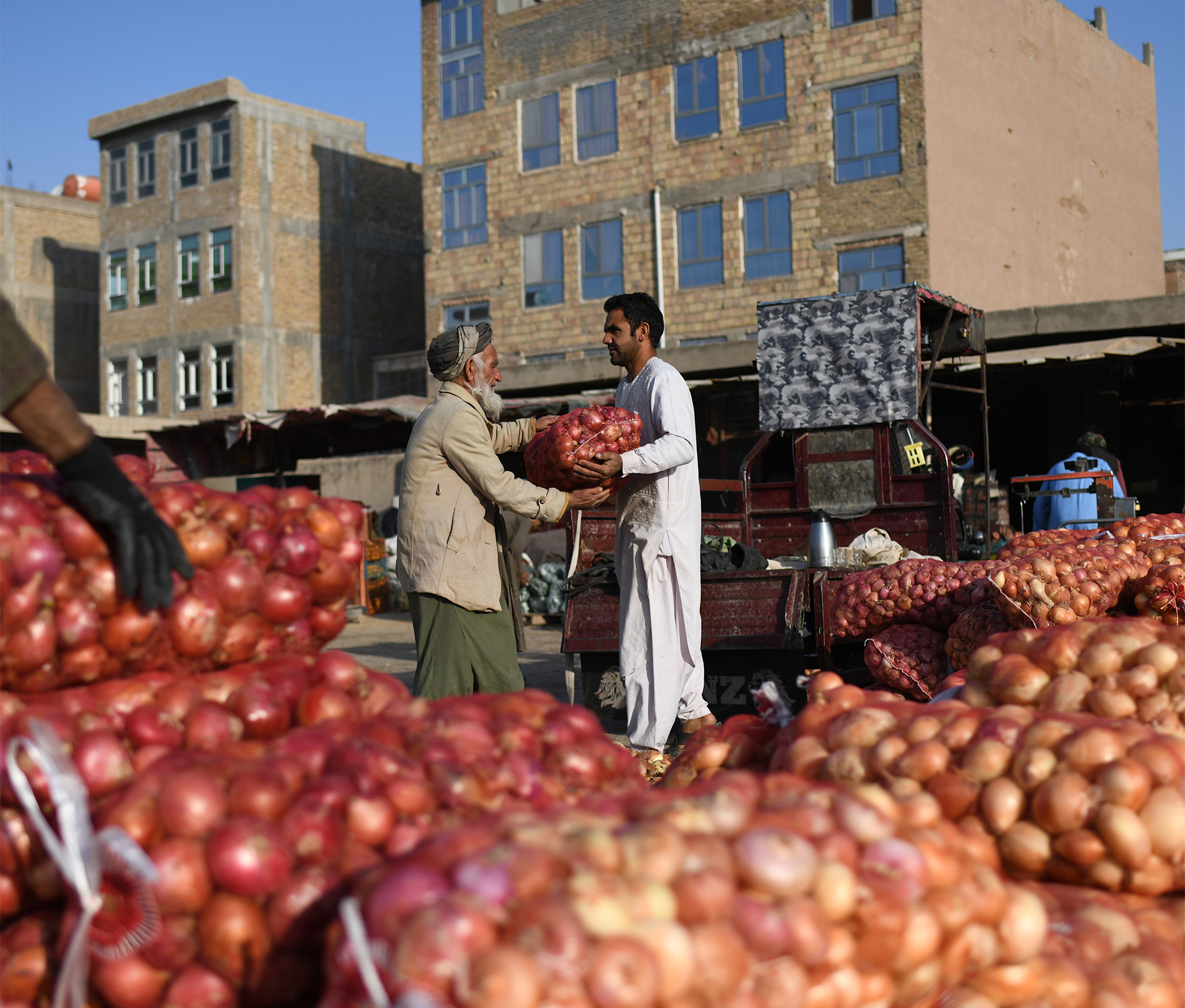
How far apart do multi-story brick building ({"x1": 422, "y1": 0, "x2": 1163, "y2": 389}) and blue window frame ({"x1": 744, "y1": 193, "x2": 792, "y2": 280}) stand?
0.04 metres

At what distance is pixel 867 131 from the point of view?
2245cm

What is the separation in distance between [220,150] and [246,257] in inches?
145

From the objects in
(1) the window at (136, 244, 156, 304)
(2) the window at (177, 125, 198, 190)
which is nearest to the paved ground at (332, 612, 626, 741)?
(2) the window at (177, 125, 198, 190)

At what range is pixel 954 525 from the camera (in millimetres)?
7754

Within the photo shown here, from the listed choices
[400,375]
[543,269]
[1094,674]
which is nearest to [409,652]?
[1094,674]

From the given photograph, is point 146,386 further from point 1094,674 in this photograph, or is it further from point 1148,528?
point 1094,674

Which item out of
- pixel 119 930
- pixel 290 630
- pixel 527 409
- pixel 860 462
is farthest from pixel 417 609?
pixel 527 409

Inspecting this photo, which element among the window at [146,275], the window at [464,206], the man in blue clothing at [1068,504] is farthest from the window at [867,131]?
the window at [146,275]

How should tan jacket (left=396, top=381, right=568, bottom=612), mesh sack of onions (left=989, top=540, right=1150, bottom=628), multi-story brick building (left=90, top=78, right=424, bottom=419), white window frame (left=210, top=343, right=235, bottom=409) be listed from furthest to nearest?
1. white window frame (left=210, top=343, right=235, bottom=409)
2. multi-story brick building (left=90, top=78, right=424, bottom=419)
3. tan jacket (left=396, top=381, right=568, bottom=612)
4. mesh sack of onions (left=989, top=540, right=1150, bottom=628)

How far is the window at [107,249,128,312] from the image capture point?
3622 cm

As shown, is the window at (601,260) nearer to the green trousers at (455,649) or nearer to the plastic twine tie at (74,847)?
the green trousers at (455,649)

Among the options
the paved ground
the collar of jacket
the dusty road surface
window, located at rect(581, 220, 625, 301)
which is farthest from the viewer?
window, located at rect(581, 220, 625, 301)

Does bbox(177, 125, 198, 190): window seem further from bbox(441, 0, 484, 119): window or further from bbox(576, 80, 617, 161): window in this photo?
bbox(576, 80, 617, 161): window

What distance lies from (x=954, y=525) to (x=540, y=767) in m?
6.67
